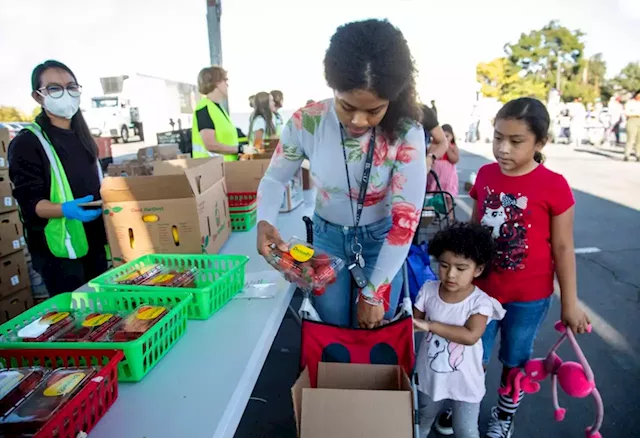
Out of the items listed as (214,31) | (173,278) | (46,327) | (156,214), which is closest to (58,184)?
(156,214)

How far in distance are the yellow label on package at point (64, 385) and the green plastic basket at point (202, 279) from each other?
463mm

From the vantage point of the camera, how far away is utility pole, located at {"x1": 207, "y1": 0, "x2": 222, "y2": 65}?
495 cm

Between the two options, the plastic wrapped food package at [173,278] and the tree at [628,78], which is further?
the tree at [628,78]

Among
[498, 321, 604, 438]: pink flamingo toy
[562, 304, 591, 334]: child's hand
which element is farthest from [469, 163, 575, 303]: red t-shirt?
[498, 321, 604, 438]: pink flamingo toy

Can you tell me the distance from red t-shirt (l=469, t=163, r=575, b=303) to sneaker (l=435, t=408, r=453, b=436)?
777 mm

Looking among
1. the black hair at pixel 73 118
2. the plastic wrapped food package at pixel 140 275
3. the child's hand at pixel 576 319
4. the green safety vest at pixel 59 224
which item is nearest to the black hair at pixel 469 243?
the child's hand at pixel 576 319

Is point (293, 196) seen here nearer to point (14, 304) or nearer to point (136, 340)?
point (136, 340)

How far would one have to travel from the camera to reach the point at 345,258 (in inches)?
64.3

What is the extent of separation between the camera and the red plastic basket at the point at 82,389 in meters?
0.85

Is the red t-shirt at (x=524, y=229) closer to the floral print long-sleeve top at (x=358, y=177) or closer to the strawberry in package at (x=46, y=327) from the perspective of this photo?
the floral print long-sleeve top at (x=358, y=177)

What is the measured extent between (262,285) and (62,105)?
4.14ft

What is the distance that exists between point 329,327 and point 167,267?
73 centimetres

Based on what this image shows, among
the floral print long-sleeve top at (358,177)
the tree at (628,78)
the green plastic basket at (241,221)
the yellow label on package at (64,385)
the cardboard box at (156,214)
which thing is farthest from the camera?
the tree at (628,78)

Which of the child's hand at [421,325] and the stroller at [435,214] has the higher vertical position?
the stroller at [435,214]
